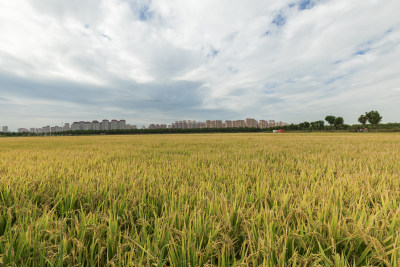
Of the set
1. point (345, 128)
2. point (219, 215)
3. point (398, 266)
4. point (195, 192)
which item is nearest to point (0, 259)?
point (219, 215)

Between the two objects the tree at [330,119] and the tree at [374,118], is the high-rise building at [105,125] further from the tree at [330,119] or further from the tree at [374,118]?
the tree at [374,118]

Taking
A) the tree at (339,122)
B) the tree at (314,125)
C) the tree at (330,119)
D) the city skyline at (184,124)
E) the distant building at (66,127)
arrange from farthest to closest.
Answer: the distant building at (66,127) < the city skyline at (184,124) < the tree at (314,125) < the tree at (330,119) < the tree at (339,122)

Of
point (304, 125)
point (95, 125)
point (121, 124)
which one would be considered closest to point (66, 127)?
point (95, 125)

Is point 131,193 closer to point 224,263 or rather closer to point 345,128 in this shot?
point 224,263

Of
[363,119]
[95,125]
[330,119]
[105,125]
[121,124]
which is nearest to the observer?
[363,119]

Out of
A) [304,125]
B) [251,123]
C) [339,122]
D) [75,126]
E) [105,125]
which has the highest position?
[105,125]

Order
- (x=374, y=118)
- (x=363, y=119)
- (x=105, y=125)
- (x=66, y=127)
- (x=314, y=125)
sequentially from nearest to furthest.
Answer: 1. (x=374, y=118)
2. (x=363, y=119)
3. (x=314, y=125)
4. (x=105, y=125)
5. (x=66, y=127)

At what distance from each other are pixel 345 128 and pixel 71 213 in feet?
322

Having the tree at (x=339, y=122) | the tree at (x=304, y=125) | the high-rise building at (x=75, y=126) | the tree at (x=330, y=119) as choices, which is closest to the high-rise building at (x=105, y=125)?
the high-rise building at (x=75, y=126)

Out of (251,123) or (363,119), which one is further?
(251,123)

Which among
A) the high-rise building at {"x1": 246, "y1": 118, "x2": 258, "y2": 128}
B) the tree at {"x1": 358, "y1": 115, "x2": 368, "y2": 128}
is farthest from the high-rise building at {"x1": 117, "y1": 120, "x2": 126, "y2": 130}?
the tree at {"x1": 358, "y1": 115, "x2": 368, "y2": 128}

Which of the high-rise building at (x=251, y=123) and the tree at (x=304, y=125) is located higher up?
the high-rise building at (x=251, y=123)

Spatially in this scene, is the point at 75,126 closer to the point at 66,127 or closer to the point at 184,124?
the point at 66,127

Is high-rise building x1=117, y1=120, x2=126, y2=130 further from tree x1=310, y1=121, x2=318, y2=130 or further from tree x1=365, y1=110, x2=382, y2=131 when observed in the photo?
tree x1=365, y1=110, x2=382, y2=131
